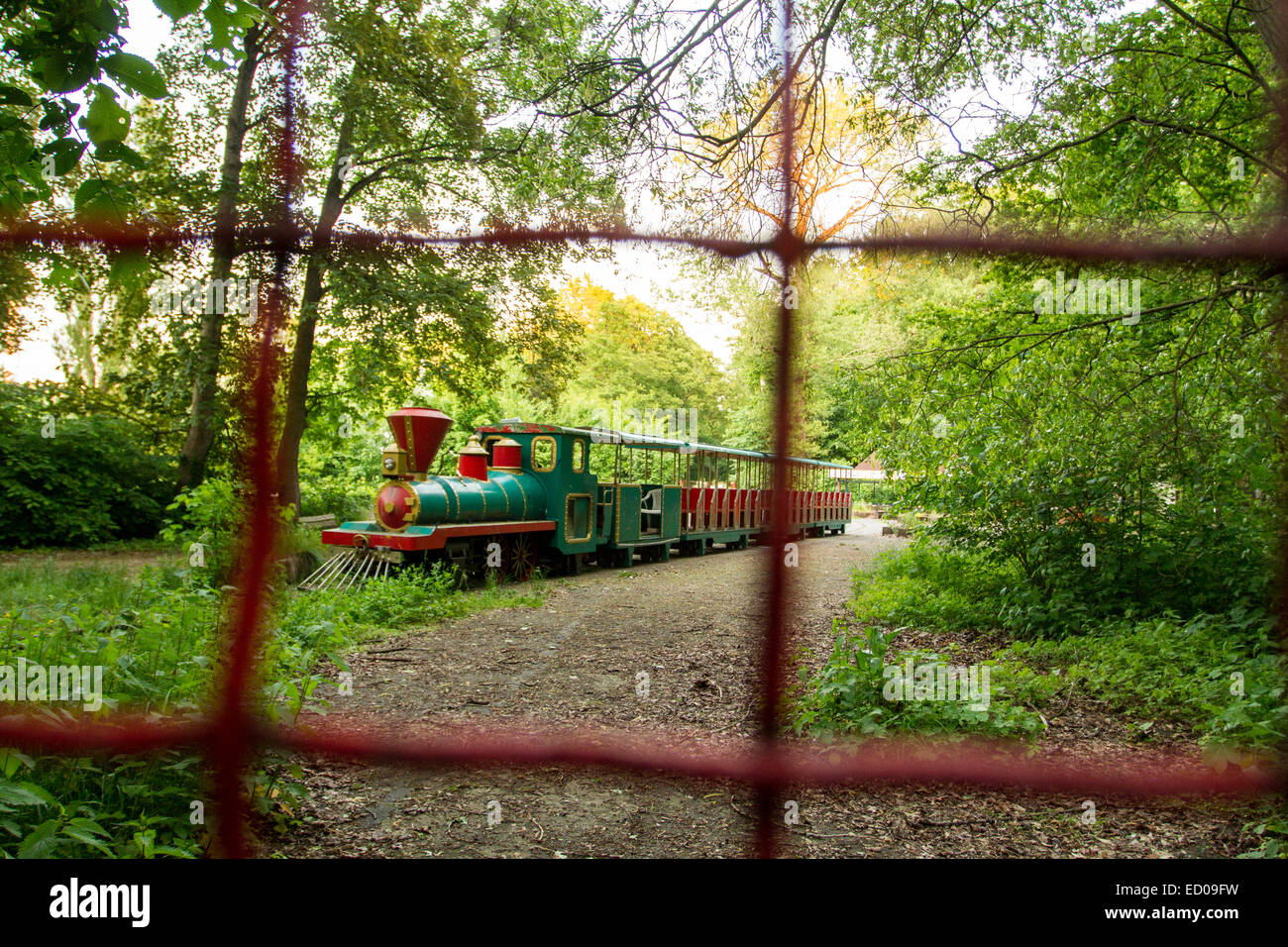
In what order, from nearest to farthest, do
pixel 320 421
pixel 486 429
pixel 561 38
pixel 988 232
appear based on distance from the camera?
1. pixel 561 38
2. pixel 988 232
3. pixel 320 421
4. pixel 486 429

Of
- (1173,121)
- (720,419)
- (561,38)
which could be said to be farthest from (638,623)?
(1173,121)

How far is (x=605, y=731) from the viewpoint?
3148 millimetres

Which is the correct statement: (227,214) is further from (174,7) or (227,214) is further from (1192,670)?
(1192,670)

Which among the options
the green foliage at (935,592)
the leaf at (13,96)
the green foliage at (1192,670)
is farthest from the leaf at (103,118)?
the green foliage at (935,592)

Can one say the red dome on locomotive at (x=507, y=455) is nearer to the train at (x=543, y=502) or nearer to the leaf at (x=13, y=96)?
the train at (x=543, y=502)

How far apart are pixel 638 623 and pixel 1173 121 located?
461 cm

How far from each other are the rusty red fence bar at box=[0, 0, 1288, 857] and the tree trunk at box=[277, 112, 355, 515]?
0.10 meters

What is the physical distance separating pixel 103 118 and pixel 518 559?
678cm

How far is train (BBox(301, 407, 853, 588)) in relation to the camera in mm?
6816

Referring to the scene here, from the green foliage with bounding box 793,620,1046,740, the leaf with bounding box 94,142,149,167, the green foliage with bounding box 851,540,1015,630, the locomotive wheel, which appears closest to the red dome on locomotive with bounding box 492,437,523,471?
the locomotive wheel

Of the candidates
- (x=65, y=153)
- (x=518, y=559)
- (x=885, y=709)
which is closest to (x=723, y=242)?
(x=65, y=153)

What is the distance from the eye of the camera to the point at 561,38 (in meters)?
2.80

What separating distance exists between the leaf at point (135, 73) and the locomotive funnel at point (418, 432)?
5.03 meters

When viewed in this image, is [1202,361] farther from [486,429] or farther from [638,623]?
[486,429]
